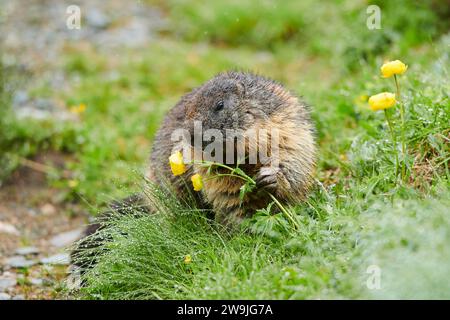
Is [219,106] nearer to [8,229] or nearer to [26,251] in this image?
[26,251]

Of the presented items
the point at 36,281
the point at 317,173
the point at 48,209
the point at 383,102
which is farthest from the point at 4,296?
the point at 383,102

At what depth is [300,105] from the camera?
4.83 metres

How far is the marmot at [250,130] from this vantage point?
4.29m

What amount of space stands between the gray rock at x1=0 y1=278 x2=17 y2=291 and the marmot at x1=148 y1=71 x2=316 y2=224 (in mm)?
1440

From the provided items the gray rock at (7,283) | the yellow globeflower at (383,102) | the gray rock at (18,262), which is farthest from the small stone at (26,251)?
the yellow globeflower at (383,102)

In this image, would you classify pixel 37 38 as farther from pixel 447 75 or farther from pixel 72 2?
pixel 447 75

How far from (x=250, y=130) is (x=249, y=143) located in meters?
0.09

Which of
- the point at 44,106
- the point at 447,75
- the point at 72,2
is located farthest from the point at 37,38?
the point at 447,75

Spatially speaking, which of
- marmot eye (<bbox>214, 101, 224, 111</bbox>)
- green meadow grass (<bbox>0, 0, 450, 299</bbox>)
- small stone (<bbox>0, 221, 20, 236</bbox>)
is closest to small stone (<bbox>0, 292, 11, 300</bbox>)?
green meadow grass (<bbox>0, 0, 450, 299</bbox>)

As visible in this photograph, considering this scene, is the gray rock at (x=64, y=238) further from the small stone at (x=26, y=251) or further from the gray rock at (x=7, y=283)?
the gray rock at (x=7, y=283)

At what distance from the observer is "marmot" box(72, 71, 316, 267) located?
169 inches

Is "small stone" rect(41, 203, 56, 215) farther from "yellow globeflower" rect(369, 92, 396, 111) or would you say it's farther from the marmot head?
"yellow globeflower" rect(369, 92, 396, 111)

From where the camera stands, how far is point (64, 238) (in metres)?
5.86
